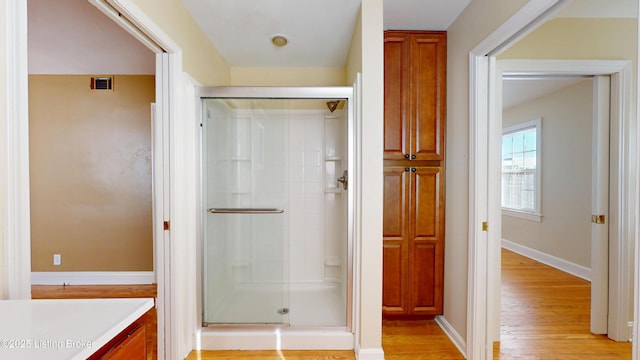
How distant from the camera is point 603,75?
236 cm

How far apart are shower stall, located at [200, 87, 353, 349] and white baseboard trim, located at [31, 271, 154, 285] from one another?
6.07 feet

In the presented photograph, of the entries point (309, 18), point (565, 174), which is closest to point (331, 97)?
point (309, 18)

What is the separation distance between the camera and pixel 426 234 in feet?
8.43

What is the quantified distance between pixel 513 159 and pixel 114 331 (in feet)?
20.5

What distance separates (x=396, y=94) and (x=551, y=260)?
3.77 meters

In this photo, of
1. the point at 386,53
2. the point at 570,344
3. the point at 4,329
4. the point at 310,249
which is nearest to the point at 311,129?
A: the point at 386,53

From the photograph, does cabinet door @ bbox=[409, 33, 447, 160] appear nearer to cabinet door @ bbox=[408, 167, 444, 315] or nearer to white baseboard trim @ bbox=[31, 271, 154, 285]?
cabinet door @ bbox=[408, 167, 444, 315]

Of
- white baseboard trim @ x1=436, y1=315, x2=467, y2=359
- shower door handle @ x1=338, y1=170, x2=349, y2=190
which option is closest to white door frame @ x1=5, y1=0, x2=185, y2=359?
shower door handle @ x1=338, y1=170, x2=349, y2=190

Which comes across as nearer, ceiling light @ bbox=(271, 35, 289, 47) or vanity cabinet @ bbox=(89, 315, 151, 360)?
vanity cabinet @ bbox=(89, 315, 151, 360)

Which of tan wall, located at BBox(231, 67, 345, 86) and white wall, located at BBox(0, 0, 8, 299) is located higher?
tan wall, located at BBox(231, 67, 345, 86)

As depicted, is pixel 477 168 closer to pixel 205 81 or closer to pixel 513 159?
pixel 205 81

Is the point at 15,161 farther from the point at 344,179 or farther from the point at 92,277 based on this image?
the point at 92,277

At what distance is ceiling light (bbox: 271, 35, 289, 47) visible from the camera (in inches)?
102

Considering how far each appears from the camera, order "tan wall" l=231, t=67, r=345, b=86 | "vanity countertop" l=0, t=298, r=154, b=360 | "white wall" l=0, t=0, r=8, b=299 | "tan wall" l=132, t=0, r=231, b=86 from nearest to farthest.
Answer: "vanity countertop" l=0, t=298, r=154, b=360 < "white wall" l=0, t=0, r=8, b=299 < "tan wall" l=132, t=0, r=231, b=86 < "tan wall" l=231, t=67, r=345, b=86
